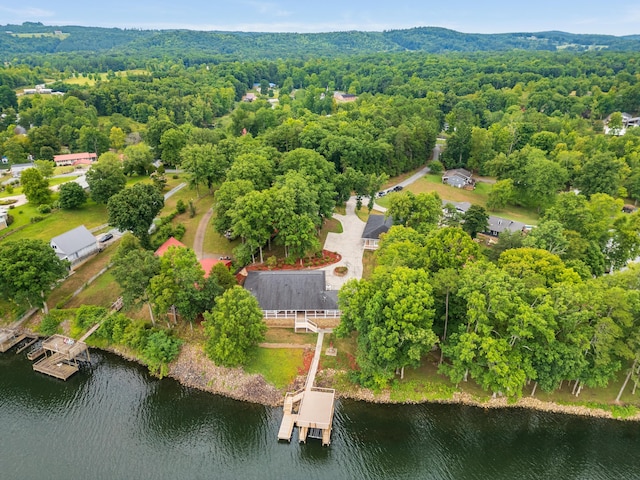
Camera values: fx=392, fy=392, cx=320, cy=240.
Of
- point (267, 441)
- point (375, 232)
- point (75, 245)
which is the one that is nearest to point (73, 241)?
point (75, 245)

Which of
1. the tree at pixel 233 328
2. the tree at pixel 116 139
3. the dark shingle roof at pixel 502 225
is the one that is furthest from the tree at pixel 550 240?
the tree at pixel 116 139

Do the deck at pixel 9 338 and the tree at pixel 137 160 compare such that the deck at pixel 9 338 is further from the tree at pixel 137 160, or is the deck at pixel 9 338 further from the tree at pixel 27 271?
the tree at pixel 137 160

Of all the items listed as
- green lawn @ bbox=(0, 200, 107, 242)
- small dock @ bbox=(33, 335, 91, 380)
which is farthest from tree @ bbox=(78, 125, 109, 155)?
small dock @ bbox=(33, 335, 91, 380)

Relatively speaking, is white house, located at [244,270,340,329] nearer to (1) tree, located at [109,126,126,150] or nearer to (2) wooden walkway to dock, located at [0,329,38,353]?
(2) wooden walkway to dock, located at [0,329,38,353]

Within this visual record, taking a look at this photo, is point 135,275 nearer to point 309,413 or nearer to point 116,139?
point 309,413

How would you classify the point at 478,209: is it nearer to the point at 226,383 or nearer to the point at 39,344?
the point at 226,383

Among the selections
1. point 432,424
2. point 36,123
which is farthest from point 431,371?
point 36,123
